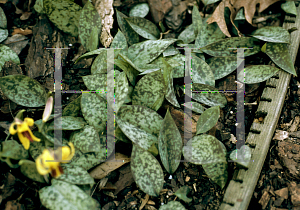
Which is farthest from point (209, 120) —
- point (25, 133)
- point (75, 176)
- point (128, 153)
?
point (25, 133)

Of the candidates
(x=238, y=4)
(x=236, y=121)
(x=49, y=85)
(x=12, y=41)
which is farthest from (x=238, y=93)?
(x=12, y=41)

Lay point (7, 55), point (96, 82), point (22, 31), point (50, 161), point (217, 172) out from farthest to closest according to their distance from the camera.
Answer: point (22, 31) → point (7, 55) → point (96, 82) → point (217, 172) → point (50, 161)

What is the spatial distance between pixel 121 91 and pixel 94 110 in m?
0.17

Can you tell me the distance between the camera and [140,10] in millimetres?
1474

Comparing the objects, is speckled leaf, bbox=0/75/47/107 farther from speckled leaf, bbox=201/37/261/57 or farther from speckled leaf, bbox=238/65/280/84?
speckled leaf, bbox=238/65/280/84

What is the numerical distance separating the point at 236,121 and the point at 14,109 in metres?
1.15

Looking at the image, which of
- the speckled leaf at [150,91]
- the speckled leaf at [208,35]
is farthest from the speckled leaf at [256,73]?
the speckled leaf at [150,91]

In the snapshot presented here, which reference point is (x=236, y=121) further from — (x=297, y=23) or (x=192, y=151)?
(x=297, y=23)

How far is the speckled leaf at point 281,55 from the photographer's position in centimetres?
128

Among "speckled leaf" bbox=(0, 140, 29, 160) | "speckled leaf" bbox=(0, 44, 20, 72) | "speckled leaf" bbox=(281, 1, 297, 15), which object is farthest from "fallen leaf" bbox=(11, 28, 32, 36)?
"speckled leaf" bbox=(281, 1, 297, 15)

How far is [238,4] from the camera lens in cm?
146

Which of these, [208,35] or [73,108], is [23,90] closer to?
[73,108]

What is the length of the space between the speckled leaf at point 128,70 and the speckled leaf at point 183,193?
58 centimetres

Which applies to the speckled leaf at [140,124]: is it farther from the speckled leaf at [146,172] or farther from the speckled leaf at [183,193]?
the speckled leaf at [183,193]
